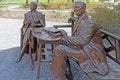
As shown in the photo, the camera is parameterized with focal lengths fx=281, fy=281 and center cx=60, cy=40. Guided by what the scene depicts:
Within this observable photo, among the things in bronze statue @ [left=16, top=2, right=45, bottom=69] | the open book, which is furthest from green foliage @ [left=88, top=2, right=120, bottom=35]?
the open book

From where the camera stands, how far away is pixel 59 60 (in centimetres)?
398

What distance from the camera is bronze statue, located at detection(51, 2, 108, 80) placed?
3730mm

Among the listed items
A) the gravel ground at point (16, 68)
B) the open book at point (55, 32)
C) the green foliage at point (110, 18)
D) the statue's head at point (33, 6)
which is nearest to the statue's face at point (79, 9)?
the open book at point (55, 32)

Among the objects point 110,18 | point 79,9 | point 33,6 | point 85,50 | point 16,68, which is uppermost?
point 79,9

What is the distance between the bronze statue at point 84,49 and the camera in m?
3.73

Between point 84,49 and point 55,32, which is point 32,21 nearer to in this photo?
point 55,32

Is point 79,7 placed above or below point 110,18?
above

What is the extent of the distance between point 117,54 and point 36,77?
1.58m

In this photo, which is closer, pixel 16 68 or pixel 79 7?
pixel 79 7

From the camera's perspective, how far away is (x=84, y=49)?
154 inches

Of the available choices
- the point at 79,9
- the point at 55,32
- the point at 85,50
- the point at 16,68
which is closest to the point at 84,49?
the point at 85,50

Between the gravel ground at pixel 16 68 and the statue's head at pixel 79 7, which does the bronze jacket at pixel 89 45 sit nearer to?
the statue's head at pixel 79 7

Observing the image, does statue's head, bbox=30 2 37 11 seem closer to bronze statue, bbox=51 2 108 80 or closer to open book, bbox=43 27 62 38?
open book, bbox=43 27 62 38

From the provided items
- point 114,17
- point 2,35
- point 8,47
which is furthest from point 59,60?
point 2,35
